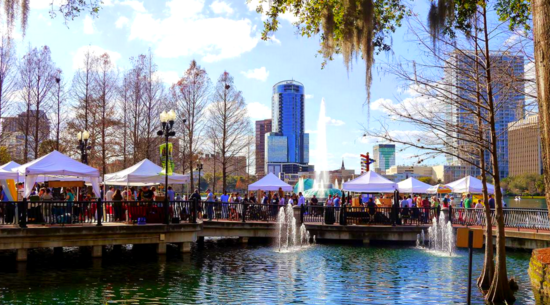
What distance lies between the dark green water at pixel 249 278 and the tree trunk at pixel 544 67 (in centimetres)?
772

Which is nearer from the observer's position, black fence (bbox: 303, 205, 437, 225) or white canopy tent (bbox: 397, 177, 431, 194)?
black fence (bbox: 303, 205, 437, 225)

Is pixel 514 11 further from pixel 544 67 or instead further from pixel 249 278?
pixel 249 278

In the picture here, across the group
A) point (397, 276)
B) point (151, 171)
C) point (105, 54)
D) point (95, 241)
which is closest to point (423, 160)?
point (397, 276)

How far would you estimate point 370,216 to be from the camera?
1107 inches

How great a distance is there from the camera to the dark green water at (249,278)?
1399 centimetres

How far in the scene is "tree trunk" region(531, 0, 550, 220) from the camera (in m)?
6.93

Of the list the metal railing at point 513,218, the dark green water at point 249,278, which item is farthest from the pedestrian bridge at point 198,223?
the dark green water at point 249,278

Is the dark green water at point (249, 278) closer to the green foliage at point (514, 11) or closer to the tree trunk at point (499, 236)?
the tree trunk at point (499, 236)

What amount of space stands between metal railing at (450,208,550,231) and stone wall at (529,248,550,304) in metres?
10.5

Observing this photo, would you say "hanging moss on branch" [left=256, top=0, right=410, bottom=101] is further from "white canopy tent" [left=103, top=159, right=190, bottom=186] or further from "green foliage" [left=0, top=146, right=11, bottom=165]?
"green foliage" [left=0, top=146, right=11, bottom=165]

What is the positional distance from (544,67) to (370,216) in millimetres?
21722

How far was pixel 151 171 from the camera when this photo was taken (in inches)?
976

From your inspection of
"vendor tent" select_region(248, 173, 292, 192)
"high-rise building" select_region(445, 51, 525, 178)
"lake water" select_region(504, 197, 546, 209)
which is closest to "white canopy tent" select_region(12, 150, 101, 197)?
"vendor tent" select_region(248, 173, 292, 192)

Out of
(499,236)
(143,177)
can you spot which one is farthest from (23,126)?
(499,236)
